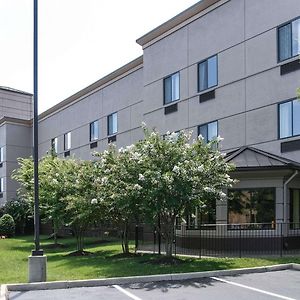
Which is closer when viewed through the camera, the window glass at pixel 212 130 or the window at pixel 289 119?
the window at pixel 289 119

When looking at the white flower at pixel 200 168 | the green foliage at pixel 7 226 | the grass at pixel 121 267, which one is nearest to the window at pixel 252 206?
the grass at pixel 121 267

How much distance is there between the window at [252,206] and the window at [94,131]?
20.0m

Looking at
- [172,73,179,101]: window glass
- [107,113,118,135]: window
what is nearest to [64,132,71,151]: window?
[107,113,118,135]: window

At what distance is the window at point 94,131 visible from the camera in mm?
39469

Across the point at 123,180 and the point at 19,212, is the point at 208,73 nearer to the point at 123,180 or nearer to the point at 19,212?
the point at 123,180

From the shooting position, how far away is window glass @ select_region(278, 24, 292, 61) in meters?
21.3

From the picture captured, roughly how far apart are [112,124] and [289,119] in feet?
59.9

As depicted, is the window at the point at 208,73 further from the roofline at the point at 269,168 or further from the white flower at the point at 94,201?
the white flower at the point at 94,201

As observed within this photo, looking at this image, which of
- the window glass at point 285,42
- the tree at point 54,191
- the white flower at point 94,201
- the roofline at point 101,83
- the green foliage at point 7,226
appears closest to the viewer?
the white flower at point 94,201

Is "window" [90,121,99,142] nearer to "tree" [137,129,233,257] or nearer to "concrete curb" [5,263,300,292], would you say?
"tree" [137,129,233,257]

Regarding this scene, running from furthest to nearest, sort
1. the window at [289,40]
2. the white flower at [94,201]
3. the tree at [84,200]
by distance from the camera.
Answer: the window at [289,40] → the tree at [84,200] → the white flower at [94,201]

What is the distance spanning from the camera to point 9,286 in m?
12.2

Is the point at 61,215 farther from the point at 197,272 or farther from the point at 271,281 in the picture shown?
the point at 271,281

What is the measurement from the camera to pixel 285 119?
21391 millimetres
